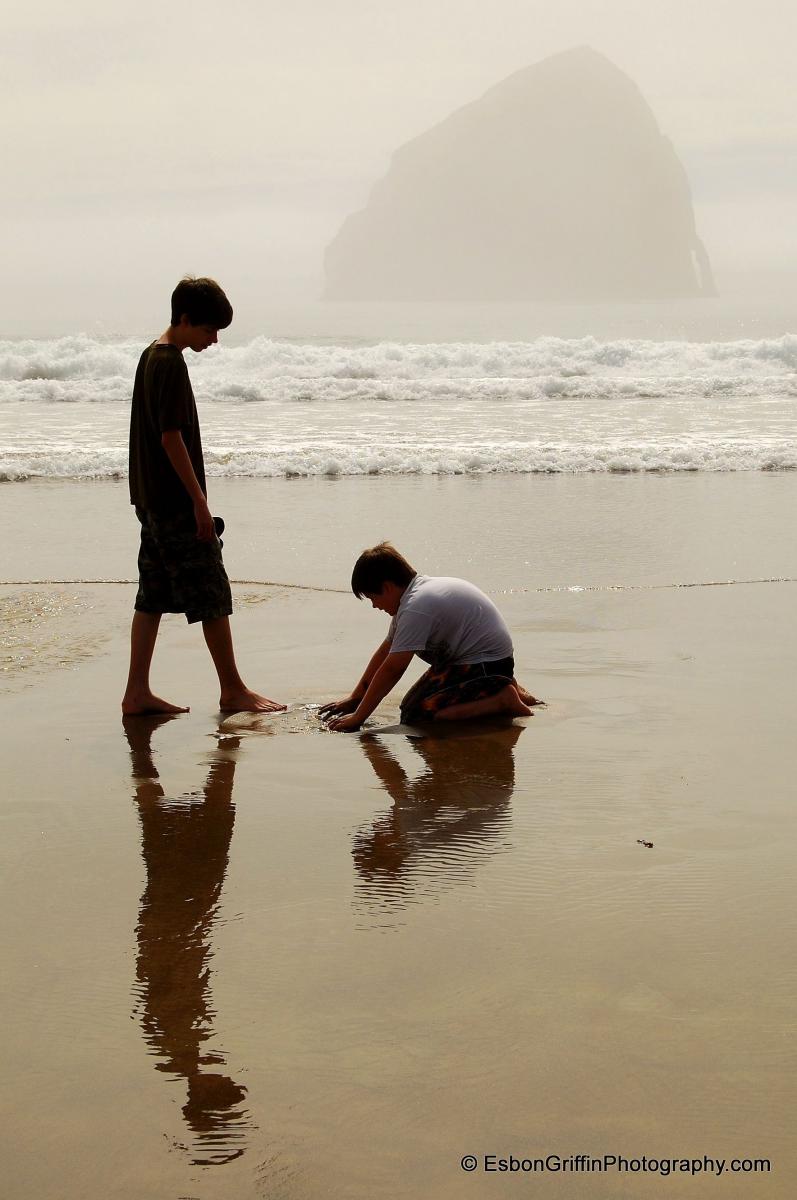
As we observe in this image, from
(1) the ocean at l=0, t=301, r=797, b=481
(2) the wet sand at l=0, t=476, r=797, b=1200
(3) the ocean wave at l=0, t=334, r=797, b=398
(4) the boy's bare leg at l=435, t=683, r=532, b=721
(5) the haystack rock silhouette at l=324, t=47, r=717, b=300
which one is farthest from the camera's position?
(5) the haystack rock silhouette at l=324, t=47, r=717, b=300

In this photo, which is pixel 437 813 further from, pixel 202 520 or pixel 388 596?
pixel 202 520

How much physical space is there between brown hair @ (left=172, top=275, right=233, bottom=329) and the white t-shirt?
1.26 m

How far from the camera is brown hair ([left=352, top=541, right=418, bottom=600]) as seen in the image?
4637mm

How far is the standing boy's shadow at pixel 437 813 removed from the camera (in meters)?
3.27

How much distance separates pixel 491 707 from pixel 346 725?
1.92 ft

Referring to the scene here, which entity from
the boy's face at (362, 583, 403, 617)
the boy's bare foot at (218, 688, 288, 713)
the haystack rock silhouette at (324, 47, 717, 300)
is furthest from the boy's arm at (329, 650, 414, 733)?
the haystack rock silhouette at (324, 47, 717, 300)

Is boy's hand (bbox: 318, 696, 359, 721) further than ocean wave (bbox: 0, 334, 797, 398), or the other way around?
ocean wave (bbox: 0, 334, 797, 398)

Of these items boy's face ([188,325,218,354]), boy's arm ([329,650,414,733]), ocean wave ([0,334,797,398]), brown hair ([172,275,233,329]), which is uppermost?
ocean wave ([0,334,797,398])

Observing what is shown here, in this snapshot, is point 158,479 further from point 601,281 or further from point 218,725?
point 601,281

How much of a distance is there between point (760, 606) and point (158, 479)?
3.40 metres

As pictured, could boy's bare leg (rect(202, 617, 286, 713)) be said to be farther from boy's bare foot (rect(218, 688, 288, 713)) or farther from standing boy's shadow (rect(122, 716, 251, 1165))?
standing boy's shadow (rect(122, 716, 251, 1165))

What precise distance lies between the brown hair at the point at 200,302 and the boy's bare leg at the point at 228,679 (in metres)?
1.16

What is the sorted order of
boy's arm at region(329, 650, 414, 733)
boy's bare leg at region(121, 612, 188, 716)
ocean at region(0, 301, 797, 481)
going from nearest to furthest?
1. boy's arm at region(329, 650, 414, 733)
2. boy's bare leg at region(121, 612, 188, 716)
3. ocean at region(0, 301, 797, 481)

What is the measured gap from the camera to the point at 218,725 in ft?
15.6
